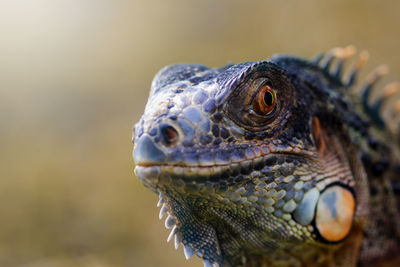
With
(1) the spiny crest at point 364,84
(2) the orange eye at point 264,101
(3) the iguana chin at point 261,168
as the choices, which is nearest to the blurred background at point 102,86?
(1) the spiny crest at point 364,84

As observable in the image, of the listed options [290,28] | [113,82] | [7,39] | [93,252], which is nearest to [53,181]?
[93,252]

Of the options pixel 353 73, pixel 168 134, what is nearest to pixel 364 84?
pixel 353 73

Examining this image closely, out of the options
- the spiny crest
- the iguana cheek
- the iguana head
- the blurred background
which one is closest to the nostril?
the iguana head

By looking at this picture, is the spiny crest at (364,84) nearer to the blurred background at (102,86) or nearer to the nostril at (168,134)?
the nostril at (168,134)

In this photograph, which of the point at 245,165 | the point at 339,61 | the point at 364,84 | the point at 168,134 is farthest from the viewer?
the point at 364,84

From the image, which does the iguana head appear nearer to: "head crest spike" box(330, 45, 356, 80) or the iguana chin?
the iguana chin

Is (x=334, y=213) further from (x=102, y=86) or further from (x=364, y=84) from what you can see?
(x=102, y=86)
